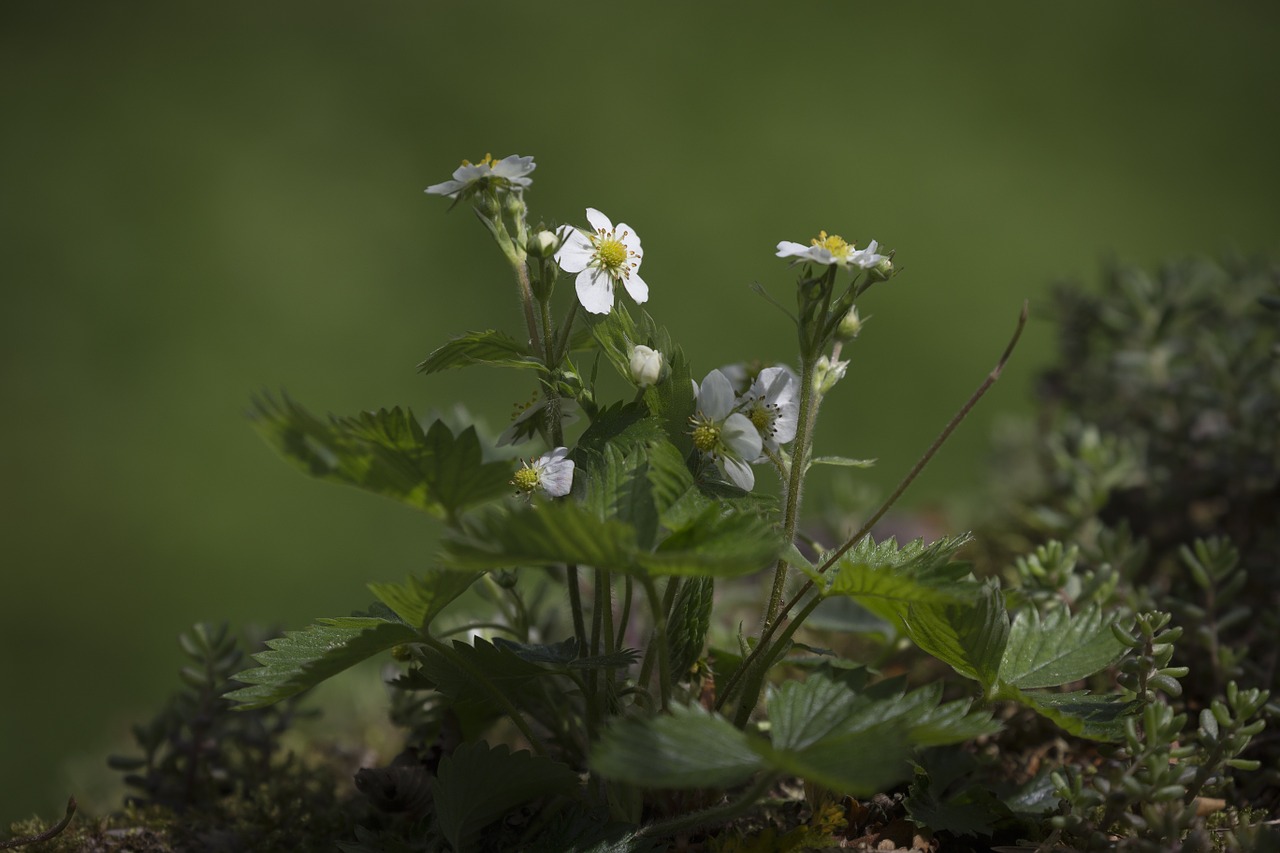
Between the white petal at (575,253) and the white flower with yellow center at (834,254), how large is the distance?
111 mm

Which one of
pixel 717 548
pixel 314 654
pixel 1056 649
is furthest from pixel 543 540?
pixel 1056 649

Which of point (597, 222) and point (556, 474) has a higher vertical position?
point (597, 222)

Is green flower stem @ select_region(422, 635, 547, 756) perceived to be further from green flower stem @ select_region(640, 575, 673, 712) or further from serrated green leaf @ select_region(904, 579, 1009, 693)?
serrated green leaf @ select_region(904, 579, 1009, 693)

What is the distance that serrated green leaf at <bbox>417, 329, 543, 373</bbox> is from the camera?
1.74 feet

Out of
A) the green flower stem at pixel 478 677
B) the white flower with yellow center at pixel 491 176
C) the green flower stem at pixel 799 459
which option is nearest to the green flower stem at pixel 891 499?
the green flower stem at pixel 799 459

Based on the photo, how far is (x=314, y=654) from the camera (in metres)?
0.53

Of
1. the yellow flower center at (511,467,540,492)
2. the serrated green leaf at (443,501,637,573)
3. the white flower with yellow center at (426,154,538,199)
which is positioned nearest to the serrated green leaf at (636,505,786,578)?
the serrated green leaf at (443,501,637,573)

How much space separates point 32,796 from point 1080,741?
4.72 feet

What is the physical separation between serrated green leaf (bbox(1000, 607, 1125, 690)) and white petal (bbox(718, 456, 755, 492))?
6.7 inches

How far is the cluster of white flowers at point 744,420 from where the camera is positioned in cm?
53

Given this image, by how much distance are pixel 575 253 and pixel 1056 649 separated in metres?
0.36

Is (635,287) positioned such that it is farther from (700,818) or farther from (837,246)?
(700,818)

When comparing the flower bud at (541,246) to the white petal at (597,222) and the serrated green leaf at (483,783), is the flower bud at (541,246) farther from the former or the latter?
the serrated green leaf at (483,783)

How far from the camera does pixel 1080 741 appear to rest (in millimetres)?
712
